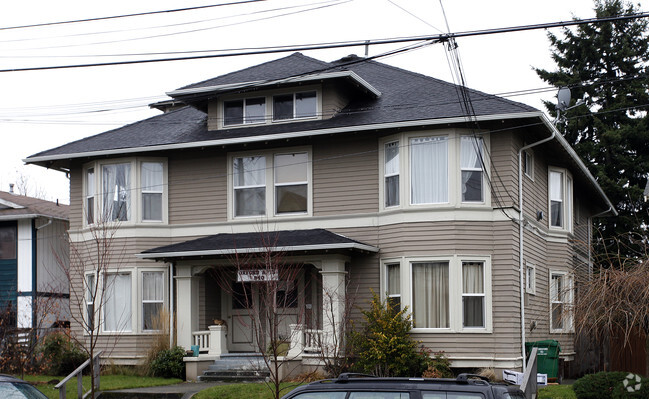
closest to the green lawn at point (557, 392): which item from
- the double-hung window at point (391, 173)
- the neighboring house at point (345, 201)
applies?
the neighboring house at point (345, 201)

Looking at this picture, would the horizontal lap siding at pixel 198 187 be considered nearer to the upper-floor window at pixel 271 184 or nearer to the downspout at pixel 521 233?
the upper-floor window at pixel 271 184

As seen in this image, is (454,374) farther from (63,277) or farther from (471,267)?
(63,277)

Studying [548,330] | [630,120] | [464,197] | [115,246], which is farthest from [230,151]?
[630,120]

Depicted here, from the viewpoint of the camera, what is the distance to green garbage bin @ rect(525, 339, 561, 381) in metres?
19.9

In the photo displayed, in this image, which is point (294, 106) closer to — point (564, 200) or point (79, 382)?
point (564, 200)

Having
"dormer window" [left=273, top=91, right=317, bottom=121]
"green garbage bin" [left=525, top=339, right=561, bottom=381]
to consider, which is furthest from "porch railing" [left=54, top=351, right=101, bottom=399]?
"green garbage bin" [left=525, top=339, right=561, bottom=381]

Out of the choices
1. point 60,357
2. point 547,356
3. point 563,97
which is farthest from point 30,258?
point 563,97

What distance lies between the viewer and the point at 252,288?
64.7 feet

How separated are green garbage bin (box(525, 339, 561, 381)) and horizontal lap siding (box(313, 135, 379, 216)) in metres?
5.04

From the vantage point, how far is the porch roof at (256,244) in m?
19.5

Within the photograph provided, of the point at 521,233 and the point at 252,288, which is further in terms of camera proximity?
the point at 521,233

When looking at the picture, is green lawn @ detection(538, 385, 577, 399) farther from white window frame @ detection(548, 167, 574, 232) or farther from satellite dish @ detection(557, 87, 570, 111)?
satellite dish @ detection(557, 87, 570, 111)

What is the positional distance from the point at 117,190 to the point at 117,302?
305cm

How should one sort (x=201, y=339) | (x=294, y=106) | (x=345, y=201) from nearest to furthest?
(x=345, y=201)
(x=201, y=339)
(x=294, y=106)
